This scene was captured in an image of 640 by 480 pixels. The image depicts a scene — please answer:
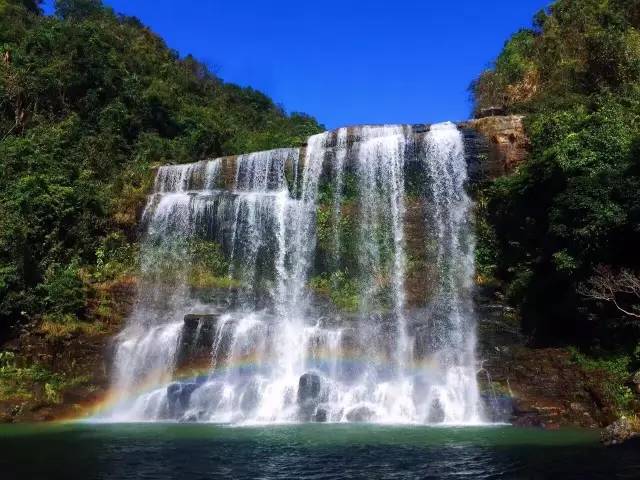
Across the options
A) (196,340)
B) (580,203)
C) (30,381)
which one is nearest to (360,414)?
(196,340)

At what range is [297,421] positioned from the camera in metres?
17.0

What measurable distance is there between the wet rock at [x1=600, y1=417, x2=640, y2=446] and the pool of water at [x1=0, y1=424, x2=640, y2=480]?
0.30 m

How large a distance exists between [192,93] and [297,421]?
1356 inches

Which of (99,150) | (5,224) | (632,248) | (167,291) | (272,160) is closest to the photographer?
(632,248)

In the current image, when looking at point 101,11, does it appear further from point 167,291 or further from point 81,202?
point 167,291

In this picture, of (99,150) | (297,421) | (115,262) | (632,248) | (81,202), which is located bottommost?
(297,421)

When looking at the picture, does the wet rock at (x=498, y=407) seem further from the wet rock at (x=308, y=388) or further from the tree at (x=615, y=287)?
the wet rock at (x=308, y=388)

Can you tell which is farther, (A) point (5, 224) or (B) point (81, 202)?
(B) point (81, 202)

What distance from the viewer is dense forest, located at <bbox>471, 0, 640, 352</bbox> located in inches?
633

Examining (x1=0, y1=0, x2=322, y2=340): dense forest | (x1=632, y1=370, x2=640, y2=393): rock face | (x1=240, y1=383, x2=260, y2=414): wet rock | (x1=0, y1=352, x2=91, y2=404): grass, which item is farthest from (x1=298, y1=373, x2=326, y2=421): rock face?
(x1=0, y1=0, x2=322, y2=340): dense forest

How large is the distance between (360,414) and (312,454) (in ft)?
18.2

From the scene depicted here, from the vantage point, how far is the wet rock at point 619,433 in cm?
1230

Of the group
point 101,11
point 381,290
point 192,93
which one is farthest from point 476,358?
point 101,11

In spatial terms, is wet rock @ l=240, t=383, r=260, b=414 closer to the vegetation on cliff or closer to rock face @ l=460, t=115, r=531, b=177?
the vegetation on cliff
